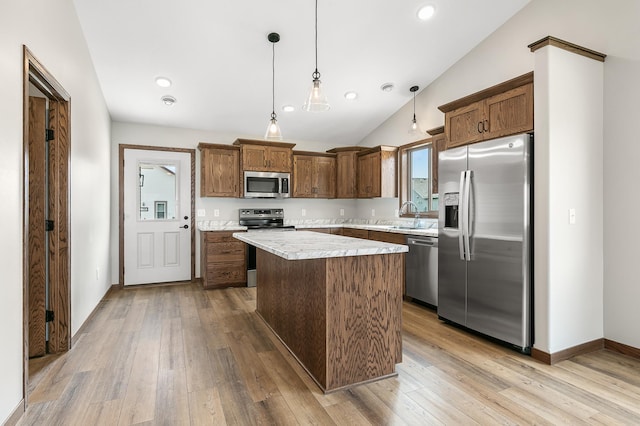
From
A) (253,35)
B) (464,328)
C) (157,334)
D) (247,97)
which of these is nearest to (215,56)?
(253,35)

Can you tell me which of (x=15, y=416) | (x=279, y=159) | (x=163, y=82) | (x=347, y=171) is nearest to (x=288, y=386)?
(x=15, y=416)

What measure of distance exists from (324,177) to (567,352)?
4.15 meters

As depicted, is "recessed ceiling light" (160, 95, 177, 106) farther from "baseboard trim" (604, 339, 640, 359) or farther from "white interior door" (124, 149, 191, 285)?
"baseboard trim" (604, 339, 640, 359)

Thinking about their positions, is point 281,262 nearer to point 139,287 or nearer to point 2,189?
point 2,189

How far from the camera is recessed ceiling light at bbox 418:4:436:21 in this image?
331 centimetres

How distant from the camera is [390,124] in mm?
5547

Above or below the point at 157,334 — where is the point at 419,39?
above

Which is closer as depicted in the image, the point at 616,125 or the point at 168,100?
the point at 616,125

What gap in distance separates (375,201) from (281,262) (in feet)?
10.5

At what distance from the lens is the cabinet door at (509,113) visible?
9.00ft

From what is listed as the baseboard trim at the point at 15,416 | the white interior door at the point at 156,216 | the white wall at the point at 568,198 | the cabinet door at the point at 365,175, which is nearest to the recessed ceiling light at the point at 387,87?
the cabinet door at the point at 365,175

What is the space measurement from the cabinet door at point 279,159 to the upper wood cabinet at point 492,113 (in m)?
2.71

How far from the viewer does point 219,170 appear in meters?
5.27

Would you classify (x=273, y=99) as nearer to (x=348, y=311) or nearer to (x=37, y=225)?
(x=37, y=225)
